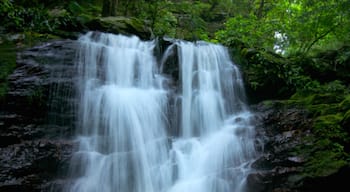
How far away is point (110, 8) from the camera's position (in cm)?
1009

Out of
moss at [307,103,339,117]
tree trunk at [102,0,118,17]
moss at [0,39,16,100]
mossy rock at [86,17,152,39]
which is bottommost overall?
moss at [307,103,339,117]

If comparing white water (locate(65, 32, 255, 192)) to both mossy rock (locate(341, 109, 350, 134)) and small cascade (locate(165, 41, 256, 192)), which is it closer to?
small cascade (locate(165, 41, 256, 192))

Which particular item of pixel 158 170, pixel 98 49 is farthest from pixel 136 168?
pixel 98 49

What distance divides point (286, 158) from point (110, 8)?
7292 millimetres

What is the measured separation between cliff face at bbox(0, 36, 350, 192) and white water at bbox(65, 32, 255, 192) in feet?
0.78

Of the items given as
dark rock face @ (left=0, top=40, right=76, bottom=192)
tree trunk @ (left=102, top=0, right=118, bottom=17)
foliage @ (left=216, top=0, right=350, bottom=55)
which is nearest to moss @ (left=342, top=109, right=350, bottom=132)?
foliage @ (left=216, top=0, right=350, bottom=55)

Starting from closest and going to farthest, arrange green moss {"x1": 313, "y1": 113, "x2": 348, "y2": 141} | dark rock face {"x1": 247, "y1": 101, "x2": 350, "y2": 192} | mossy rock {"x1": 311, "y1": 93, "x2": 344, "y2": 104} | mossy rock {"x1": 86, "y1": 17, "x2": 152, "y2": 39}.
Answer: dark rock face {"x1": 247, "y1": 101, "x2": 350, "y2": 192} → green moss {"x1": 313, "y1": 113, "x2": 348, "y2": 141} → mossy rock {"x1": 311, "y1": 93, "x2": 344, "y2": 104} → mossy rock {"x1": 86, "y1": 17, "x2": 152, "y2": 39}

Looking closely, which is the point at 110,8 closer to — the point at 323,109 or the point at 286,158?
the point at 323,109

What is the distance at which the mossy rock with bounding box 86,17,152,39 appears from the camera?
7.75 m

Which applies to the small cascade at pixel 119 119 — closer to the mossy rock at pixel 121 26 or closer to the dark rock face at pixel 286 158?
the mossy rock at pixel 121 26

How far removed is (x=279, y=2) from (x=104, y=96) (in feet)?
29.7

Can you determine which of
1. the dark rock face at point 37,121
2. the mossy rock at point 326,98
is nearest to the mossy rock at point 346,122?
the mossy rock at point 326,98

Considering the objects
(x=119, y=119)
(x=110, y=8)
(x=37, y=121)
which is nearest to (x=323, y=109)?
(x=119, y=119)

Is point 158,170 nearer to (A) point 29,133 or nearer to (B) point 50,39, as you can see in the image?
(A) point 29,133
